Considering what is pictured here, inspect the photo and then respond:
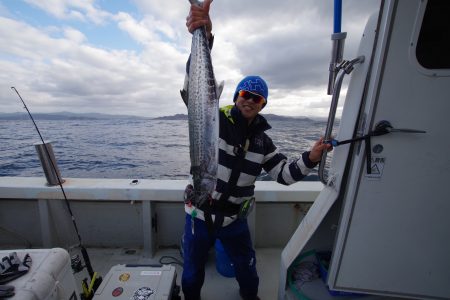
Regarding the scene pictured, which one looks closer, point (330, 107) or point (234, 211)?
point (330, 107)

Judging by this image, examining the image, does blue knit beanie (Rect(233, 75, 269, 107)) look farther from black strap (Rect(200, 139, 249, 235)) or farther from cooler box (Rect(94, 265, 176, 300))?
cooler box (Rect(94, 265, 176, 300))

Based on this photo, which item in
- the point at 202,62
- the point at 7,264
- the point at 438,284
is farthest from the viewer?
the point at 202,62

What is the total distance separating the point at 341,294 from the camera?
6.27ft

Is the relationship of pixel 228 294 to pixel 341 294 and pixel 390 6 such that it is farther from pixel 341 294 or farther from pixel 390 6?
pixel 390 6

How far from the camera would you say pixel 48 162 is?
11.1ft

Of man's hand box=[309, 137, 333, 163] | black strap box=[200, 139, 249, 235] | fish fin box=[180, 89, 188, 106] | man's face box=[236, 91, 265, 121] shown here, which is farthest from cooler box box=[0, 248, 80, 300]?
man's hand box=[309, 137, 333, 163]

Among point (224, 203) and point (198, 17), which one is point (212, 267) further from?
point (198, 17)

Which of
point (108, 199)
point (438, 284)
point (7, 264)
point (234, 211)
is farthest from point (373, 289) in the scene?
point (108, 199)

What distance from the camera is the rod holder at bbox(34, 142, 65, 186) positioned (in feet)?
11.0

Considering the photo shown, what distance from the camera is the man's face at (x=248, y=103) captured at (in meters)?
2.25

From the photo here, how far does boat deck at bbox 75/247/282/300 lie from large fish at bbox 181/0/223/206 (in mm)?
1615

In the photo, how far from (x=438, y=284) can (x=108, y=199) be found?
3.57 meters

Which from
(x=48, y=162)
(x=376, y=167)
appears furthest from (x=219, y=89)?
(x=48, y=162)

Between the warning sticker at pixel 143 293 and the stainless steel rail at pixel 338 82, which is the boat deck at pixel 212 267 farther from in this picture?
the stainless steel rail at pixel 338 82
